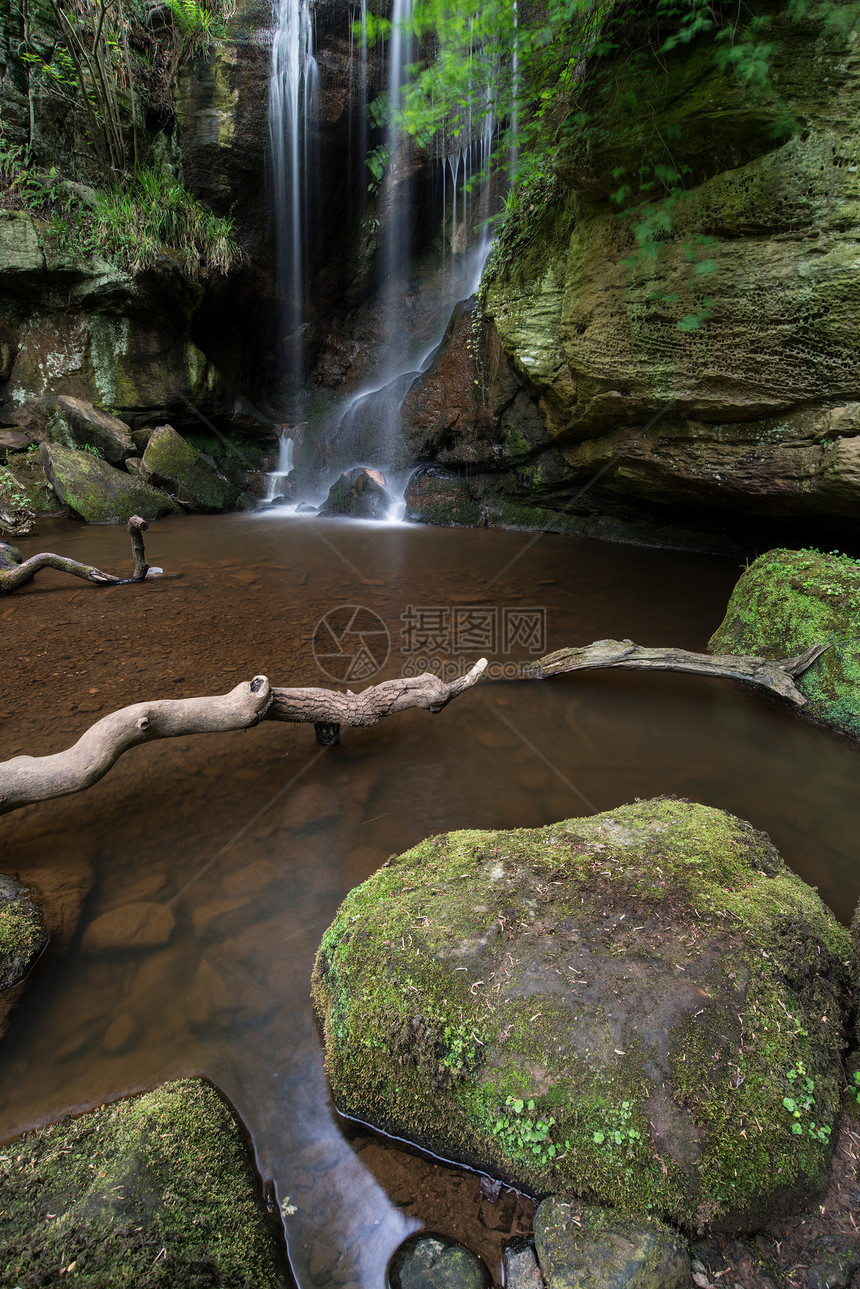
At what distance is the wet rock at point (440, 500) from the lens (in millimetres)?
9844

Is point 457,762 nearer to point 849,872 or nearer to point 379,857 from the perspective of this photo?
point 379,857

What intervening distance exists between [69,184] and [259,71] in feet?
14.0

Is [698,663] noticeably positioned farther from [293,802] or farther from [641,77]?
[641,77]

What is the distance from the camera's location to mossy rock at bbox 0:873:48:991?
185cm

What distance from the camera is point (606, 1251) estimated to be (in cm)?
113

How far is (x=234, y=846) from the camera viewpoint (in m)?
2.49

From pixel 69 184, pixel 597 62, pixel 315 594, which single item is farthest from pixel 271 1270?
pixel 69 184

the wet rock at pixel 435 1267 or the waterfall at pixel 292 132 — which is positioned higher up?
the waterfall at pixel 292 132

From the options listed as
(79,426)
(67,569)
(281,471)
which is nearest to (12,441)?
(79,426)

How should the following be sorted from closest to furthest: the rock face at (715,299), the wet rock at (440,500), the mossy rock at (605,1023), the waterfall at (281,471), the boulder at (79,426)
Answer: the mossy rock at (605,1023) < the rock face at (715,299) < the boulder at (79,426) < the wet rock at (440,500) < the waterfall at (281,471)

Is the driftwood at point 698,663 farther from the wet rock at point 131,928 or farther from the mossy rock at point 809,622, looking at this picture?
the wet rock at point 131,928

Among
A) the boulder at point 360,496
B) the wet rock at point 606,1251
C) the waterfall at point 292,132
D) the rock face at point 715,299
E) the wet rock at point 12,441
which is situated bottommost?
the wet rock at point 606,1251

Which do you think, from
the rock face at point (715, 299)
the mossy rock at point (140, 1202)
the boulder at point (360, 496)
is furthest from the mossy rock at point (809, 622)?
the boulder at point (360, 496)

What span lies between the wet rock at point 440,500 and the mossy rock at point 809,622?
597cm
